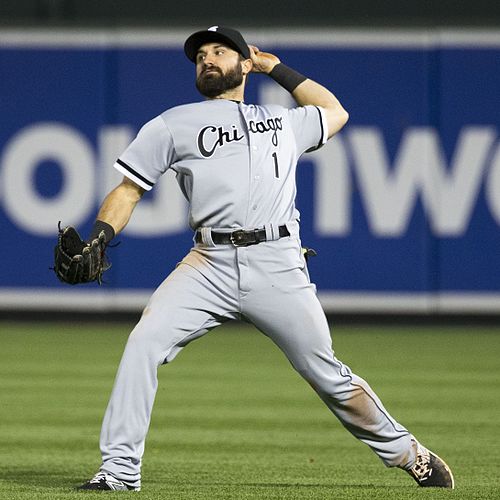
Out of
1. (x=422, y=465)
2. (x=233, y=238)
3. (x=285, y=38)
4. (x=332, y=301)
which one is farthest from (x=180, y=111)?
(x=285, y=38)

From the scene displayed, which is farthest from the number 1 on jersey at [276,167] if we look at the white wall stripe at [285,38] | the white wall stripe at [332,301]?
the white wall stripe at [285,38]

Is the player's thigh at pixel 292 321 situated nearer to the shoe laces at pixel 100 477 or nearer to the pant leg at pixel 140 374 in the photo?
the pant leg at pixel 140 374

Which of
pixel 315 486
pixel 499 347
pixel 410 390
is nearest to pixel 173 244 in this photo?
pixel 499 347

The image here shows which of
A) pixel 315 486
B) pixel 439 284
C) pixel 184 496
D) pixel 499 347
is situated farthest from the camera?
pixel 439 284

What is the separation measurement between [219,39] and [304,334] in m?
1.29

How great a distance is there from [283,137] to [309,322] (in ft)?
2.61

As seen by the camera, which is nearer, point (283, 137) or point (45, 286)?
point (283, 137)

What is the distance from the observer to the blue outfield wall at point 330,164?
15633 millimetres

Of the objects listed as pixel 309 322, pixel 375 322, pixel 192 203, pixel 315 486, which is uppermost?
pixel 192 203

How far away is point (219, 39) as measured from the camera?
6.57 meters

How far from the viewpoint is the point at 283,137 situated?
21.6 ft

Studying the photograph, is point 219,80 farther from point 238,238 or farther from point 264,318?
point 264,318

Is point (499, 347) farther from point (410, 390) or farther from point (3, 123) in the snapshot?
point (3, 123)

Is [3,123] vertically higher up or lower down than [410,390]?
higher up
